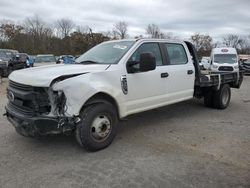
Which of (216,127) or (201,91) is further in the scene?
(201,91)

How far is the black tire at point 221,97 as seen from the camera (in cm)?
801

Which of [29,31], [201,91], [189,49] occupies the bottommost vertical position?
[201,91]

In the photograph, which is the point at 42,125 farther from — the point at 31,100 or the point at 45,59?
the point at 45,59

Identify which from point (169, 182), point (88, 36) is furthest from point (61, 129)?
point (88, 36)

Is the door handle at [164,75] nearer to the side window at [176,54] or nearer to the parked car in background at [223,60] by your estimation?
the side window at [176,54]

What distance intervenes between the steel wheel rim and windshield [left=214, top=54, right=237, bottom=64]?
1933 cm

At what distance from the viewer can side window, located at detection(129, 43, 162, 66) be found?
5363 millimetres

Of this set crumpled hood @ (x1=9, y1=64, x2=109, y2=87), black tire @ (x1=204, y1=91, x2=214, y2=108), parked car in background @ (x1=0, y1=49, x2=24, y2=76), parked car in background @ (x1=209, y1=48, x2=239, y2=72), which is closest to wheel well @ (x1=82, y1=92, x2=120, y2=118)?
crumpled hood @ (x1=9, y1=64, x2=109, y2=87)

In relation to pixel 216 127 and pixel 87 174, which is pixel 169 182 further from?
pixel 216 127

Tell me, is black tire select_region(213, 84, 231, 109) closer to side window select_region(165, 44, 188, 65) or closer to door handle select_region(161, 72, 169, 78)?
side window select_region(165, 44, 188, 65)

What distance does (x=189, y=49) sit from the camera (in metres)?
7.27

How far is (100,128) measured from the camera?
468cm

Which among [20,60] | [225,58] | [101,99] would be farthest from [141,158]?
[225,58]

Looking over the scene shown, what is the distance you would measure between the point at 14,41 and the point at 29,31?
944 cm
